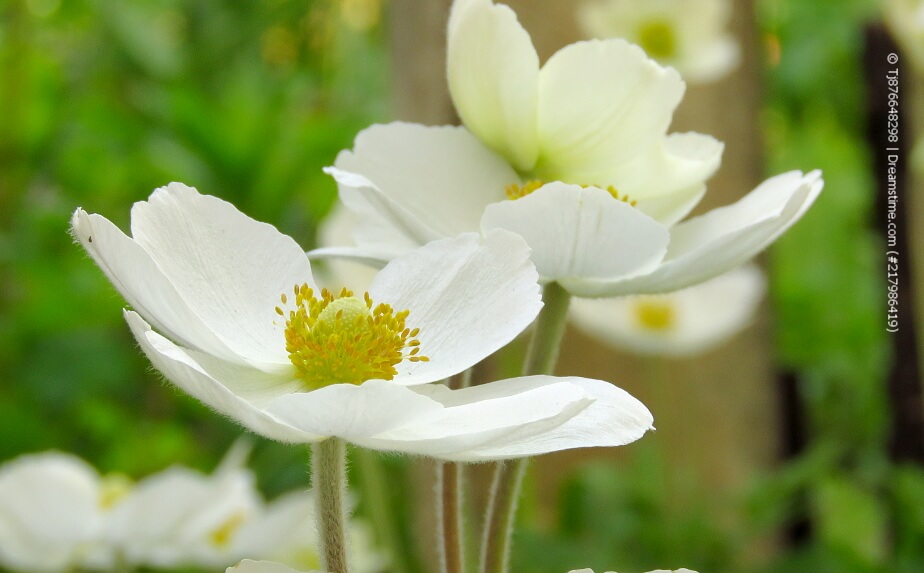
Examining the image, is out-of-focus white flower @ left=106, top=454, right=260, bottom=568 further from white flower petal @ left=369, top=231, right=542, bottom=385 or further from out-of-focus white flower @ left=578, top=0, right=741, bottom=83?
out-of-focus white flower @ left=578, top=0, right=741, bottom=83

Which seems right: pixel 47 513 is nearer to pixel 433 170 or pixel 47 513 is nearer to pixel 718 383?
pixel 433 170

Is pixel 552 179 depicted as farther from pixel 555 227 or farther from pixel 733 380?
pixel 733 380

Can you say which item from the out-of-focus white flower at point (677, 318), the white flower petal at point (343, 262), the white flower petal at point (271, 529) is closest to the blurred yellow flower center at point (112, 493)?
the white flower petal at point (271, 529)

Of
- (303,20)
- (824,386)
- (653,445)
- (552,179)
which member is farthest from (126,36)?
(552,179)

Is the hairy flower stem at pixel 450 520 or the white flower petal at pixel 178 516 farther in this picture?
the white flower petal at pixel 178 516

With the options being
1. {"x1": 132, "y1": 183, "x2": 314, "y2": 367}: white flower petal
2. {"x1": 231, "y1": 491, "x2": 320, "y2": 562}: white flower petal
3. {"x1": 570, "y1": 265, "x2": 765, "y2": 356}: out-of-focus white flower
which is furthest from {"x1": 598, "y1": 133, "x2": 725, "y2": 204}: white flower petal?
{"x1": 570, "y1": 265, "x2": 765, "y2": 356}: out-of-focus white flower

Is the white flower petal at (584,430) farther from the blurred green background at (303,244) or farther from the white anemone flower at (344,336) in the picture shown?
the blurred green background at (303,244)
